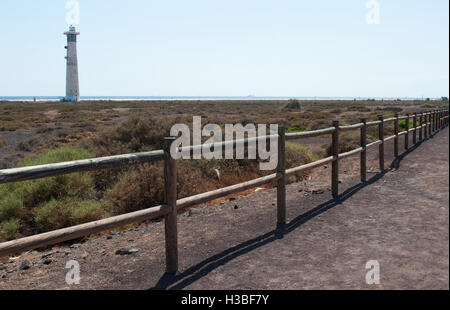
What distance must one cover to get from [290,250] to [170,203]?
1.43 meters

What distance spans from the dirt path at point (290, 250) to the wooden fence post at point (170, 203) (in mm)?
155

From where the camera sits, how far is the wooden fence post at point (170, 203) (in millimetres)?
4102

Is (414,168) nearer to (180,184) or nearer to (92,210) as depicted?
(180,184)

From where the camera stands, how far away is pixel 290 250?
466cm

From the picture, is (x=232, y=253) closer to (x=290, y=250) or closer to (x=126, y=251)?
(x=290, y=250)

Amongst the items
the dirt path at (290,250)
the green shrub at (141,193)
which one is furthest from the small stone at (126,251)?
the green shrub at (141,193)

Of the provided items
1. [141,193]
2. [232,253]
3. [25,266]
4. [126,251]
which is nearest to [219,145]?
[232,253]

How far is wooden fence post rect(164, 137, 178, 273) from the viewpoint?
4.10 m

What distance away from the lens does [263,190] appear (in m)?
9.49

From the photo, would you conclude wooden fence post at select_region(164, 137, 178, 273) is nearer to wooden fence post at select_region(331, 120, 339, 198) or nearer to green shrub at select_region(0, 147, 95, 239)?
green shrub at select_region(0, 147, 95, 239)

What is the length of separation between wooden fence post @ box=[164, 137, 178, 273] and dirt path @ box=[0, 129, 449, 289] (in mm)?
155
